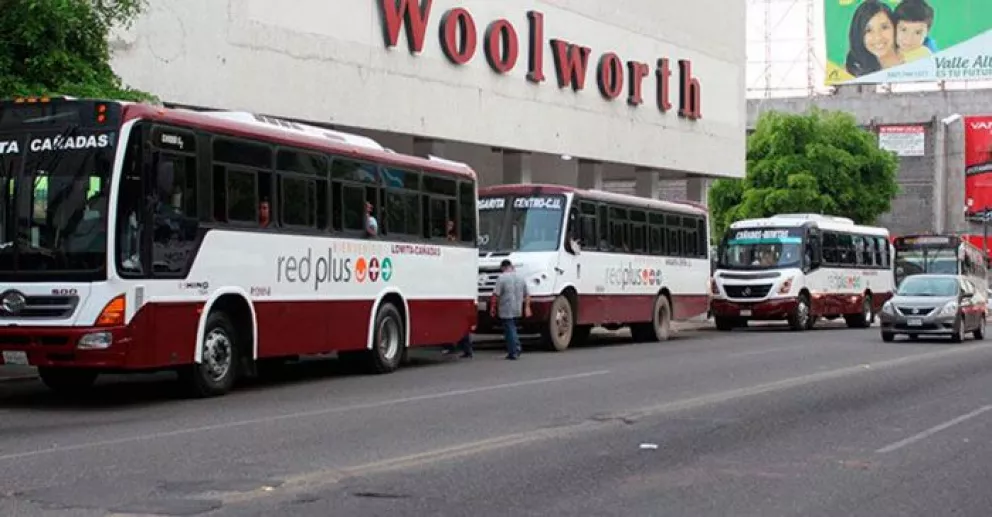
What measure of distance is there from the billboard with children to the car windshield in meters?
45.3

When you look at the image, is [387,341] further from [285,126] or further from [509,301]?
[285,126]

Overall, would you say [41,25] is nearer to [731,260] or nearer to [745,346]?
[745,346]

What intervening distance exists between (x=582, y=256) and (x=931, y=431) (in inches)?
506

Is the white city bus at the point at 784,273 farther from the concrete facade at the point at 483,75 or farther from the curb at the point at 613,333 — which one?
the concrete facade at the point at 483,75

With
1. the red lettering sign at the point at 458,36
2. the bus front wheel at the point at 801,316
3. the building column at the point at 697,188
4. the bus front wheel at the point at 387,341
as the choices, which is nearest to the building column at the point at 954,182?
the building column at the point at 697,188

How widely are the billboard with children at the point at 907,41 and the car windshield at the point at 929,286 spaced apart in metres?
45.3

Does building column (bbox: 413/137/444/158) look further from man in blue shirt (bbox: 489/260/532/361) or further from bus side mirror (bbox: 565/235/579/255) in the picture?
man in blue shirt (bbox: 489/260/532/361)

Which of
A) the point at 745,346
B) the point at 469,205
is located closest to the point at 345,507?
the point at 469,205

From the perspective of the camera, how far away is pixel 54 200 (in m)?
13.5

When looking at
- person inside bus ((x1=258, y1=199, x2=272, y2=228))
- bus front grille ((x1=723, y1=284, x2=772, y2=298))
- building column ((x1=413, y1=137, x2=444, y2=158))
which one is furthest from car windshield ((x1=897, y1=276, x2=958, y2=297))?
person inside bus ((x1=258, y1=199, x2=272, y2=228))

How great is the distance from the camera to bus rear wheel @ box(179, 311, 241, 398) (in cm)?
1464

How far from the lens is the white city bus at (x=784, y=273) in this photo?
113ft

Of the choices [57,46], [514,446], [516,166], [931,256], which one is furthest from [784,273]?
[514,446]

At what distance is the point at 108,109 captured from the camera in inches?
529
